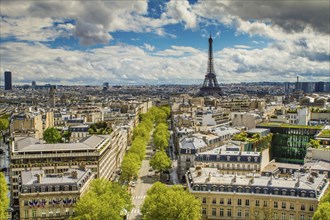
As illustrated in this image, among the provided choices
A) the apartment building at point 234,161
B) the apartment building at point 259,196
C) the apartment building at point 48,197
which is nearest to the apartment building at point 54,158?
the apartment building at point 48,197

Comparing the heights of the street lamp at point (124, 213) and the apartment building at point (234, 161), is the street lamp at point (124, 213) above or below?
below

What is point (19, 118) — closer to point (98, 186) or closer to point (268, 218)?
point (98, 186)

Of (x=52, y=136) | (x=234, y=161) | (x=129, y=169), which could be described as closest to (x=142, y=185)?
(x=129, y=169)

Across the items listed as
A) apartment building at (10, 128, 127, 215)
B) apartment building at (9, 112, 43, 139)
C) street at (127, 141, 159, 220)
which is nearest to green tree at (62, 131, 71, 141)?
apartment building at (9, 112, 43, 139)

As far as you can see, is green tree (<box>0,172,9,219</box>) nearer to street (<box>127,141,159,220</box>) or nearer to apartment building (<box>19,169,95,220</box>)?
apartment building (<box>19,169,95,220</box>)

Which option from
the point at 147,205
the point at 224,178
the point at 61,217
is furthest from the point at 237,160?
the point at 61,217

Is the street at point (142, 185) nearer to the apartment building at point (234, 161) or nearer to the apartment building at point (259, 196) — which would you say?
the apartment building at point (259, 196)
